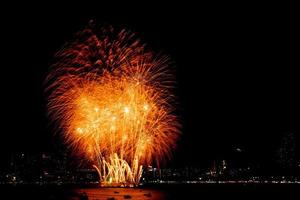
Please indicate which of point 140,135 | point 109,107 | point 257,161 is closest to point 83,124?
point 109,107

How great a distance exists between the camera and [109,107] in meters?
42.8

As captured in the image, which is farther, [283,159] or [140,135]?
[283,159]

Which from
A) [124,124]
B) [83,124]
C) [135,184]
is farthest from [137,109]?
[135,184]

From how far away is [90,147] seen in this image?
47562mm

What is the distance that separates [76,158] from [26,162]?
19.4m

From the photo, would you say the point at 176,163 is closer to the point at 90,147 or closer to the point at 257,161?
the point at 257,161

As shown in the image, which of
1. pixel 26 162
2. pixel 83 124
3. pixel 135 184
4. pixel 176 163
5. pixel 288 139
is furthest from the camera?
pixel 26 162

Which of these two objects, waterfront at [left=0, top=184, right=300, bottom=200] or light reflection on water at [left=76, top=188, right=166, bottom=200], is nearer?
light reflection on water at [left=76, top=188, right=166, bottom=200]

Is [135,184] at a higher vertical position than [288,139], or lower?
lower

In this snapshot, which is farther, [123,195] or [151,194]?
[151,194]

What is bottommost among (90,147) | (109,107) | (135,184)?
(135,184)

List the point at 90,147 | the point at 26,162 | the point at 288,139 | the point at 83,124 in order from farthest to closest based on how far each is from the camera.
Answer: the point at 26,162 → the point at 288,139 → the point at 90,147 → the point at 83,124

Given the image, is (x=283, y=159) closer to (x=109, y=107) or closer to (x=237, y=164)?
(x=237, y=164)

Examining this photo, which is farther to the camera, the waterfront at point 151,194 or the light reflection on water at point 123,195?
the waterfront at point 151,194
